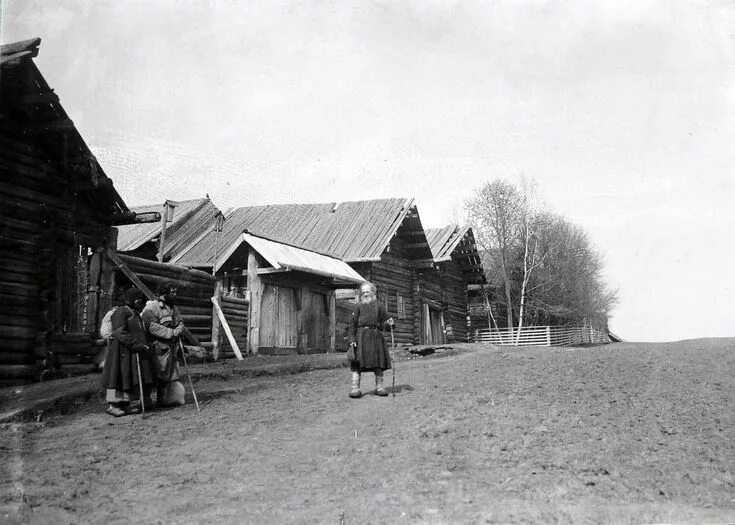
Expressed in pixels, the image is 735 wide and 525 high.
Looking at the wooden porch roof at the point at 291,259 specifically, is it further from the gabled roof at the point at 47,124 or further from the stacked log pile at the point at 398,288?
the gabled roof at the point at 47,124

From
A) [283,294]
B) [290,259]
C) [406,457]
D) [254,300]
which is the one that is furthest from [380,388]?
[283,294]

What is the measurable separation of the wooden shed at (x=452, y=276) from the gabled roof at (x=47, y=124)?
57.7 ft

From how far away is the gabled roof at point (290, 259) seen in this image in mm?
15945

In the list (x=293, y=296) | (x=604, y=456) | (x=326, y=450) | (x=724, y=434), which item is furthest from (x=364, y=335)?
(x=293, y=296)

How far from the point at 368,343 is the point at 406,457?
9.86 feet

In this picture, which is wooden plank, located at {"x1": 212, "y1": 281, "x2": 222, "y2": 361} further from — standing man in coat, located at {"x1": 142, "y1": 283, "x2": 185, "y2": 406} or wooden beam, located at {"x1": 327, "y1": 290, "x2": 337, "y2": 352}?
standing man in coat, located at {"x1": 142, "y1": 283, "x2": 185, "y2": 406}

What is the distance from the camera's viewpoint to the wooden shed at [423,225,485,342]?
94.1ft

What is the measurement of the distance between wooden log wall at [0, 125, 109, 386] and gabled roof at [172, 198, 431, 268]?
9778 millimetres

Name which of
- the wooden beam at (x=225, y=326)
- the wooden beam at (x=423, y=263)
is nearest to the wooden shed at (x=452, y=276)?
the wooden beam at (x=423, y=263)

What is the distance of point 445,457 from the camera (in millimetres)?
5645

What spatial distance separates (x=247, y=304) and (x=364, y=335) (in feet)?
27.2

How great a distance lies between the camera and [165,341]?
8.49m

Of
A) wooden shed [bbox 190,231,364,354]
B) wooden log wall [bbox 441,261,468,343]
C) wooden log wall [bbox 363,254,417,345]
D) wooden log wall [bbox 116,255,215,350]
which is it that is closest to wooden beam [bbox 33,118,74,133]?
wooden log wall [bbox 116,255,215,350]

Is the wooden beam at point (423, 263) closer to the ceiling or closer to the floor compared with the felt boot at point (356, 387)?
closer to the ceiling
